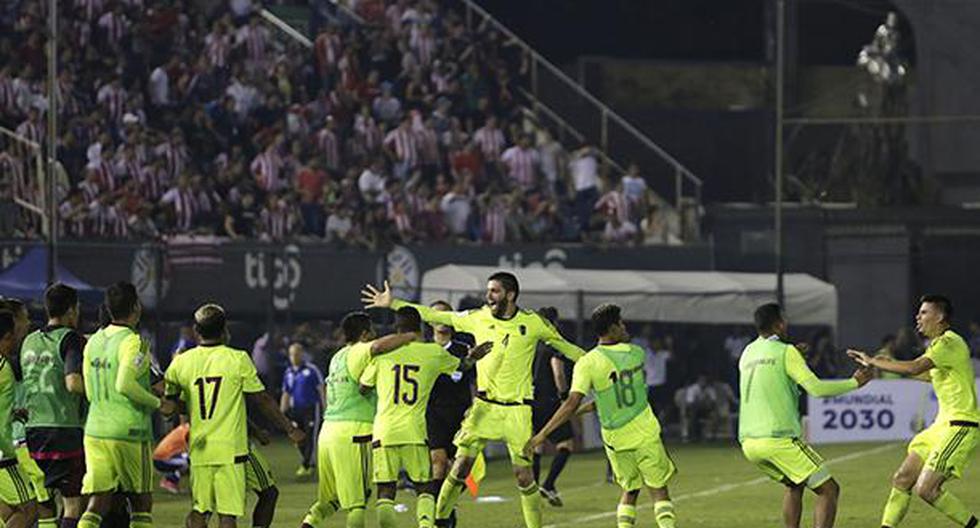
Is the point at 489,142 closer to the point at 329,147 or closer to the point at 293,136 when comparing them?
the point at 329,147

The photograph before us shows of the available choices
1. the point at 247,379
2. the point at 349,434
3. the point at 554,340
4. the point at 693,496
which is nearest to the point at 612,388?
the point at 554,340

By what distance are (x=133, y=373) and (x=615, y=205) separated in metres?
26.1

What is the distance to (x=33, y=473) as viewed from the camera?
1881cm

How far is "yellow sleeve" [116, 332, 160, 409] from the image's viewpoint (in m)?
18.0

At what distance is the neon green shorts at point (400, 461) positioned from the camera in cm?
2036

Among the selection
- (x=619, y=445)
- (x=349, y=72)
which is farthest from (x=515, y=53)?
(x=619, y=445)

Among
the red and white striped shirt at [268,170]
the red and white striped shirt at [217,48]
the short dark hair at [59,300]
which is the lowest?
the short dark hair at [59,300]

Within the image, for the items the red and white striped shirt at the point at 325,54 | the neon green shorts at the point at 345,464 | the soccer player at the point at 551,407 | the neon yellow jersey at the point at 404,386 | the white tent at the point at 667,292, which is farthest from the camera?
the red and white striped shirt at the point at 325,54

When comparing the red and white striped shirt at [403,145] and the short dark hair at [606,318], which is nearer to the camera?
the short dark hair at [606,318]

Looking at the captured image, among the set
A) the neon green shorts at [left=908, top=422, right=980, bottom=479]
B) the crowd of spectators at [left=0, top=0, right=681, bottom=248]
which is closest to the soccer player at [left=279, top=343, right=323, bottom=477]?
the crowd of spectators at [left=0, top=0, right=681, bottom=248]

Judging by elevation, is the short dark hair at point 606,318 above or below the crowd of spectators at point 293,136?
below

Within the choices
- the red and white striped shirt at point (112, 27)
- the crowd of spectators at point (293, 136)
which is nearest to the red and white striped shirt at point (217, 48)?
the crowd of spectators at point (293, 136)

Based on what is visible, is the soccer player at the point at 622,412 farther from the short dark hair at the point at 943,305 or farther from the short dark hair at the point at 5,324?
the short dark hair at the point at 5,324

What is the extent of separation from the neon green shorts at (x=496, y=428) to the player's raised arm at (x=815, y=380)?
3005mm
